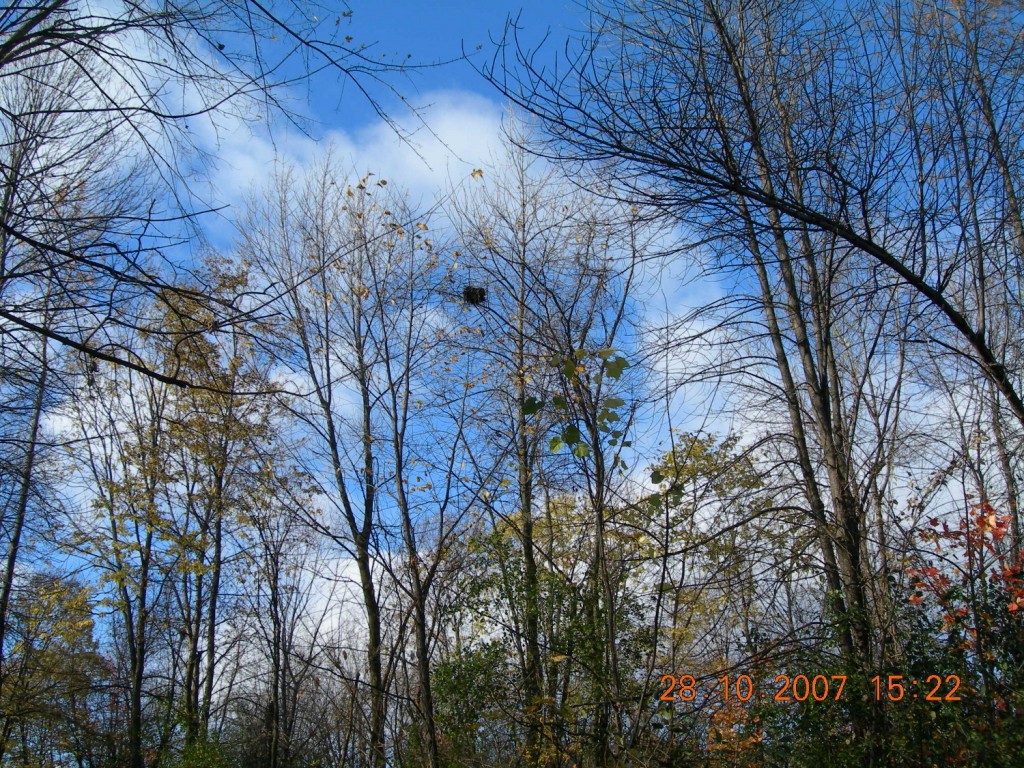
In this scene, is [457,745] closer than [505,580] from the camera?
Yes

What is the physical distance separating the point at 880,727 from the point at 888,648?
0.61 meters

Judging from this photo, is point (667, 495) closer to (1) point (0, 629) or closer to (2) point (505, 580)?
(2) point (505, 580)

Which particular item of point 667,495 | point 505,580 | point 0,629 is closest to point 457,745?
point 505,580

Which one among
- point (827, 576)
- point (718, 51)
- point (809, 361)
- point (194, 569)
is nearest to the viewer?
point (718, 51)

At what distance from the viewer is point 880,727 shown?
4.39 m

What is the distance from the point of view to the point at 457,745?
6.21 m

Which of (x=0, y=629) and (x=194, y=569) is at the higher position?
(x=194, y=569)

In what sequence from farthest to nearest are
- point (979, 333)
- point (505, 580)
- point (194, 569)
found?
point (194, 569)
point (505, 580)
point (979, 333)

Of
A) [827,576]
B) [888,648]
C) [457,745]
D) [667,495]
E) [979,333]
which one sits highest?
[979,333]

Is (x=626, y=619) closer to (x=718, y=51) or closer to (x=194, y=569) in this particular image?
(x=718, y=51)

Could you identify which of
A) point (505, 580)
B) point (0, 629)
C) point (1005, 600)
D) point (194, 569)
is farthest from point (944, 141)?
point (194, 569)

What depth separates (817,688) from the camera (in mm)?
4613

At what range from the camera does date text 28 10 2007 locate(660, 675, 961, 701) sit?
412 cm

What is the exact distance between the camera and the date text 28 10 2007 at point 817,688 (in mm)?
4121
